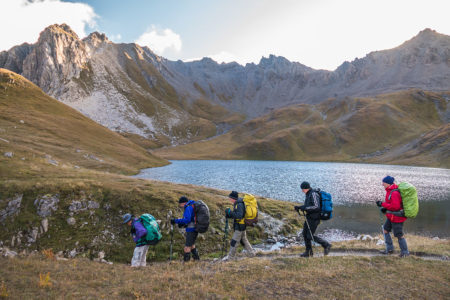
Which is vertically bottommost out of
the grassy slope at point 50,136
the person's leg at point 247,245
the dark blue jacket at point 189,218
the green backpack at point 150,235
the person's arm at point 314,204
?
the person's leg at point 247,245

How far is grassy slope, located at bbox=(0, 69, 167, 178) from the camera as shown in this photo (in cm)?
5719

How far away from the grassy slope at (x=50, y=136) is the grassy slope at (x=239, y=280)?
1039 inches

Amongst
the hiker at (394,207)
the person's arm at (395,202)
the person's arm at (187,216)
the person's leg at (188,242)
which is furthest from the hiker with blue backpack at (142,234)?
the person's arm at (395,202)

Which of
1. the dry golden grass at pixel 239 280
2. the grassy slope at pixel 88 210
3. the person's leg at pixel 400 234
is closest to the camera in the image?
the dry golden grass at pixel 239 280

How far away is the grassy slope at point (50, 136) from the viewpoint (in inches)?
2251

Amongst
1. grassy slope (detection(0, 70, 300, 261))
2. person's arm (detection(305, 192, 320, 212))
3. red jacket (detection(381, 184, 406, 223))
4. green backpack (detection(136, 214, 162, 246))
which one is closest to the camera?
green backpack (detection(136, 214, 162, 246))

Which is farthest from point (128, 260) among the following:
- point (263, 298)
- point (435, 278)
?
point (435, 278)

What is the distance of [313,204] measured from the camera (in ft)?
44.7

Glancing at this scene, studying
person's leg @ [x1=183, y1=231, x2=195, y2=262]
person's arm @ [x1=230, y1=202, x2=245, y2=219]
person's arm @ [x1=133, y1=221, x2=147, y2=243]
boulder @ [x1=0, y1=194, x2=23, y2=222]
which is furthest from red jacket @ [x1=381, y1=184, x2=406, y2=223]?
boulder @ [x1=0, y1=194, x2=23, y2=222]

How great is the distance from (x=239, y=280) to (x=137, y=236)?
573 centimetres

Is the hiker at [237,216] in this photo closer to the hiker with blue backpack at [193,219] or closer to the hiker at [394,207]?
the hiker with blue backpack at [193,219]

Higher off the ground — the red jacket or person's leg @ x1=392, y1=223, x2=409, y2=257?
the red jacket

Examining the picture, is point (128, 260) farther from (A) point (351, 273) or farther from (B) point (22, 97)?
(B) point (22, 97)

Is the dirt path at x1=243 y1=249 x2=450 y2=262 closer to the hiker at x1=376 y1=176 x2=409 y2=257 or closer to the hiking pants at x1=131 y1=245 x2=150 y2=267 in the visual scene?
the hiker at x1=376 y1=176 x2=409 y2=257
